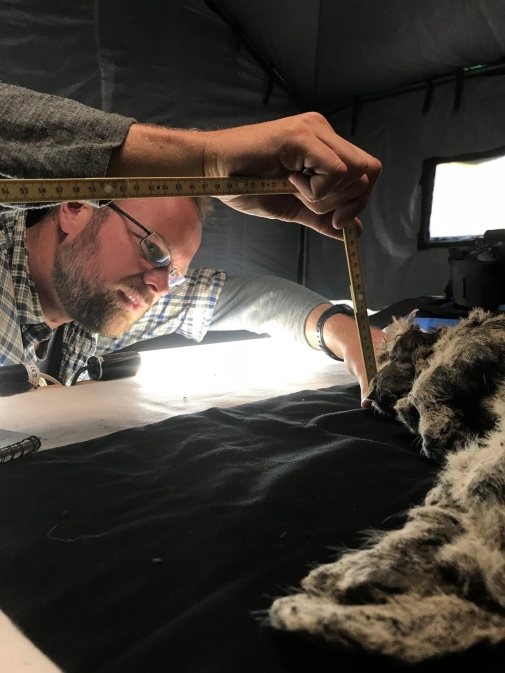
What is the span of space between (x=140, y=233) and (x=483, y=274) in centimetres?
113

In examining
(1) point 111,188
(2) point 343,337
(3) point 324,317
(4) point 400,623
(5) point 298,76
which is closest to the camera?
(4) point 400,623

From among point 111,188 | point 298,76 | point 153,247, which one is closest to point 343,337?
point 153,247

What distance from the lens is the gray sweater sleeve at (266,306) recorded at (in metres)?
1.82

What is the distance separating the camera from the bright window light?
7.70ft

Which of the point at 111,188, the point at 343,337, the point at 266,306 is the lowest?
the point at 343,337

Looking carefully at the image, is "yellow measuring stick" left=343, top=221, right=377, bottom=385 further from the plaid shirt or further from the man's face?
the plaid shirt

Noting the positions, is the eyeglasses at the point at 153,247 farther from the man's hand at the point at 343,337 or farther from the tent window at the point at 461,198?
the tent window at the point at 461,198

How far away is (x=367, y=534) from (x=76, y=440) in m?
0.53

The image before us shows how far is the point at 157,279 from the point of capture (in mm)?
1719

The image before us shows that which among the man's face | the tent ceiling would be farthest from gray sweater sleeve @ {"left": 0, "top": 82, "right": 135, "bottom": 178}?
the tent ceiling

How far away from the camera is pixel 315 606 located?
39 cm

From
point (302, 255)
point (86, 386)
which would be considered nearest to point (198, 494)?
point (86, 386)

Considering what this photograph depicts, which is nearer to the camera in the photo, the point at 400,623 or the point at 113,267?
the point at 400,623

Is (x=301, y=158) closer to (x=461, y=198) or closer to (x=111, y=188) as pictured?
(x=111, y=188)
